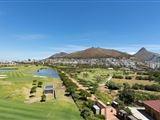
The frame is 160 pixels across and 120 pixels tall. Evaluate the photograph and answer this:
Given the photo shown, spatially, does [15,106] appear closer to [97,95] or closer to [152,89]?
[97,95]

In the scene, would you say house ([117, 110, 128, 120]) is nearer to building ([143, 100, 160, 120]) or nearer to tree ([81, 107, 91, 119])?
building ([143, 100, 160, 120])

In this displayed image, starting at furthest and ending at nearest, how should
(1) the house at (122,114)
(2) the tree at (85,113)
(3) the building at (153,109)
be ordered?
(1) the house at (122,114)
(2) the tree at (85,113)
(3) the building at (153,109)

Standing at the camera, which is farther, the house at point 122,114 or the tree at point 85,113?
the house at point 122,114

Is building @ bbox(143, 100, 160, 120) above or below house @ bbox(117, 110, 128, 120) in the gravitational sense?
above

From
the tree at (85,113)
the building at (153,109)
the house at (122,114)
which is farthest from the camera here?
the house at (122,114)

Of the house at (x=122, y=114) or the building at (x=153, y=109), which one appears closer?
the building at (x=153, y=109)

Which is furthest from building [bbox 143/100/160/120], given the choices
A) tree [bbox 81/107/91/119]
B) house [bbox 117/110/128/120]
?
tree [bbox 81/107/91/119]

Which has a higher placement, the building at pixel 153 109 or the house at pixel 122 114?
the building at pixel 153 109

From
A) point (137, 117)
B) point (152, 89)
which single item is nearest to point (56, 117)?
point (137, 117)

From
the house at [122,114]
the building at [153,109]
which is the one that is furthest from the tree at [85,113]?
the building at [153,109]

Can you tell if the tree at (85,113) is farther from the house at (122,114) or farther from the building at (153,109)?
the building at (153,109)

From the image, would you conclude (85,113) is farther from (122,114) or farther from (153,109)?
(153,109)

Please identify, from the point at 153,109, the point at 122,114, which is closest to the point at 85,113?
the point at 122,114
